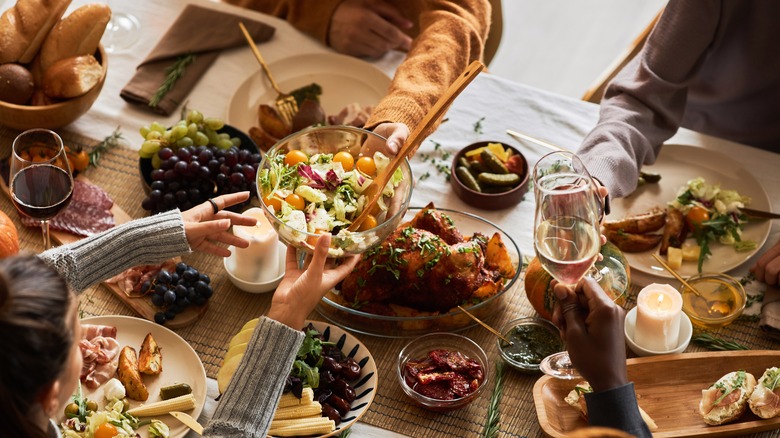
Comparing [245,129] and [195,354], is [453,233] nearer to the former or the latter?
[195,354]

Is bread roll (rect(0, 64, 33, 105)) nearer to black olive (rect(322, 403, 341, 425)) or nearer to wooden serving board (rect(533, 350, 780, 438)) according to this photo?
black olive (rect(322, 403, 341, 425))

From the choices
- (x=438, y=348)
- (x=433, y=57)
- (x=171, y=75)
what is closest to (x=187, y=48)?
(x=171, y=75)

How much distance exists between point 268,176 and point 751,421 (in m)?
1.27

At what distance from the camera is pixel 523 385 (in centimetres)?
208

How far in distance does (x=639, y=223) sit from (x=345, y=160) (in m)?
0.88

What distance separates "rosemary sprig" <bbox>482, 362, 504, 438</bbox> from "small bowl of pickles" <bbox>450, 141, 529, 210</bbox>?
0.56m

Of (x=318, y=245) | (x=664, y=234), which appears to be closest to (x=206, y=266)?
(x=318, y=245)

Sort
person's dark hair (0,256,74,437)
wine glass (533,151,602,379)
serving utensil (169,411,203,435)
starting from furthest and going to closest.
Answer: serving utensil (169,411,203,435)
wine glass (533,151,602,379)
person's dark hair (0,256,74,437)

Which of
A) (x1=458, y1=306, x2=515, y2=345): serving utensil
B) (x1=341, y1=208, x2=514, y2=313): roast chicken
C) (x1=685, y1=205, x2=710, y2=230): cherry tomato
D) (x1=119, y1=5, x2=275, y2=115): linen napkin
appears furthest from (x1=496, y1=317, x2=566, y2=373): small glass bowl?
(x1=119, y1=5, x2=275, y2=115): linen napkin

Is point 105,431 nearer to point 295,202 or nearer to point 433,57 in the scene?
point 295,202

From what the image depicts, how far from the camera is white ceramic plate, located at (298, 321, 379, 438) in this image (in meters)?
1.92

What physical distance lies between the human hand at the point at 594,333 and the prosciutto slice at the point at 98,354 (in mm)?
1100

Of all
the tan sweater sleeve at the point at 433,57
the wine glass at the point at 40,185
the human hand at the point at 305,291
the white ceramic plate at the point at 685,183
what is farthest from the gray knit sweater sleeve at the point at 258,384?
the white ceramic plate at the point at 685,183

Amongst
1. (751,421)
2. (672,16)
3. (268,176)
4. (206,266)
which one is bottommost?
(206,266)
